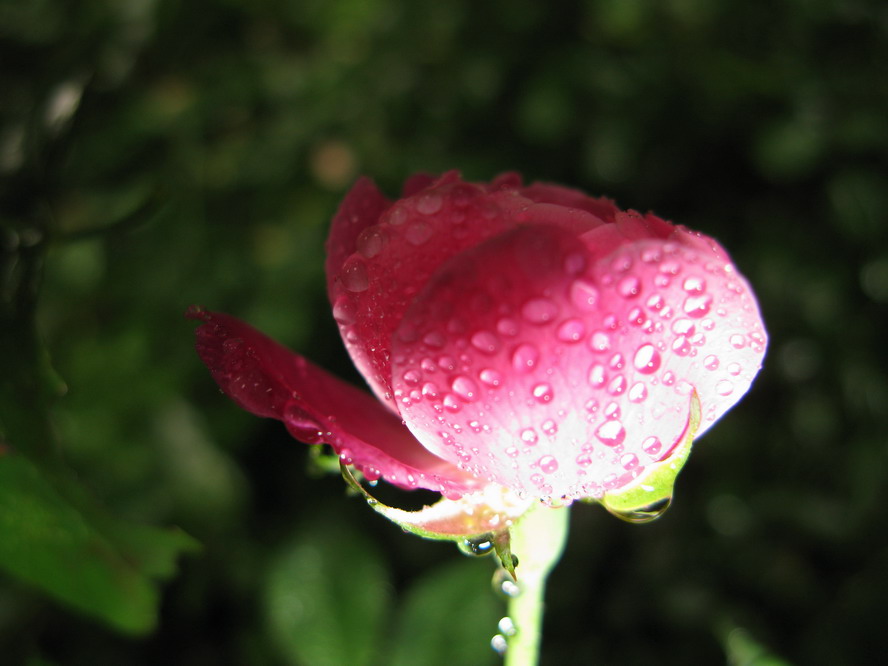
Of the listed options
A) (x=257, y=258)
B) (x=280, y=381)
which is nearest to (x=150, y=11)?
(x=257, y=258)

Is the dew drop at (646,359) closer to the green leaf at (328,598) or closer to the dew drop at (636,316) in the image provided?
the dew drop at (636,316)

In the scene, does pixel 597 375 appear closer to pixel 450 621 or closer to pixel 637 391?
pixel 637 391

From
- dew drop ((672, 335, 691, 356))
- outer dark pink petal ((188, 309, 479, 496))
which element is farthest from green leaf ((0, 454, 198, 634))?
dew drop ((672, 335, 691, 356))

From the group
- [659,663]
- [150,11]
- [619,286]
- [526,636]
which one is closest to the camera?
[619,286]

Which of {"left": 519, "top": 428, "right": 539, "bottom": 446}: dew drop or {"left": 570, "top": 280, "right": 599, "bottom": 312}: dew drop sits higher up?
{"left": 570, "top": 280, "right": 599, "bottom": 312}: dew drop

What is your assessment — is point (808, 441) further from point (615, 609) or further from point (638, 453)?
point (638, 453)

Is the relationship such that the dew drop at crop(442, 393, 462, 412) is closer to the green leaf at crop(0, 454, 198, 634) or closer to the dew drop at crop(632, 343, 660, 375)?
the dew drop at crop(632, 343, 660, 375)
